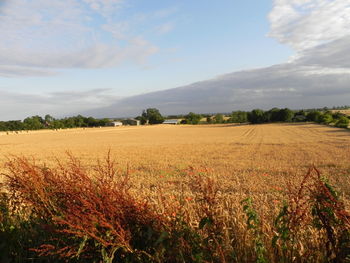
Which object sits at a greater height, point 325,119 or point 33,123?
point 33,123

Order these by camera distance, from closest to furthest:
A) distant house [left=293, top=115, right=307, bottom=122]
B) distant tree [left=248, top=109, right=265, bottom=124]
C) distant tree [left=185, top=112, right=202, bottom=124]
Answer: distant house [left=293, top=115, right=307, bottom=122] < distant tree [left=248, top=109, right=265, bottom=124] < distant tree [left=185, top=112, right=202, bottom=124]

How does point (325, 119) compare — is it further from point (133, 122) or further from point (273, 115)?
point (133, 122)

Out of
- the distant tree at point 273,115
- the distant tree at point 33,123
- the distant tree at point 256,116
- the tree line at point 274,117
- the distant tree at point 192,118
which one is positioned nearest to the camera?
the tree line at point 274,117

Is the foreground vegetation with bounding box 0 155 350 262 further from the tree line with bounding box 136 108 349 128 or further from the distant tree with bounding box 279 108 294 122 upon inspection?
the distant tree with bounding box 279 108 294 122

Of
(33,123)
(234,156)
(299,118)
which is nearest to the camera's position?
(234,156)

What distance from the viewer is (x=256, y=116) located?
140000 millimetres

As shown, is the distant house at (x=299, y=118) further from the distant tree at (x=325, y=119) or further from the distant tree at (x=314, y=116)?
the distant tree at (x=325, y=119)

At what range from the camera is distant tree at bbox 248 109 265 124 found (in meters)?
139

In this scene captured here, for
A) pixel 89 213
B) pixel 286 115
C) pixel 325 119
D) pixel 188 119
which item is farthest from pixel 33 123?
pixel 89 213

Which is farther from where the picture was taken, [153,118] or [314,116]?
[153,118]

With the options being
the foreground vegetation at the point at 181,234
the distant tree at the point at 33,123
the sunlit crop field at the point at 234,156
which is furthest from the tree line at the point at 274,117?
the foreground vegetation at the point at 181,234

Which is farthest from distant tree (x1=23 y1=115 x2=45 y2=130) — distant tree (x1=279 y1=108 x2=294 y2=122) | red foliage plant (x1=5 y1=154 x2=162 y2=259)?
red foliage plant (x1=5 y1=154 x2=162 y2=259)

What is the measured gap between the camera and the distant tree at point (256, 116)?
139250 millimetres

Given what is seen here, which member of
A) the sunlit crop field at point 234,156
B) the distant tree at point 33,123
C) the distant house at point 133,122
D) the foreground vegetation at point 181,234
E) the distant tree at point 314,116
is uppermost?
the distant tree at point 33,123
